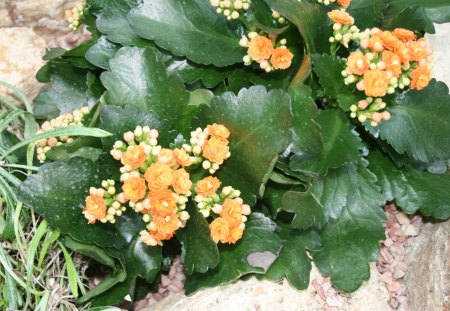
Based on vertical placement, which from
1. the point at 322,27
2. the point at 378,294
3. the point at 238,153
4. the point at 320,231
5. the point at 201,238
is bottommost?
the point at 378,294

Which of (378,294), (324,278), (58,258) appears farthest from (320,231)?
(58,258)

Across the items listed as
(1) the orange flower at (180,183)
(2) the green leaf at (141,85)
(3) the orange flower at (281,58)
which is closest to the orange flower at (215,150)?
(1) the orange flower at (180,183)

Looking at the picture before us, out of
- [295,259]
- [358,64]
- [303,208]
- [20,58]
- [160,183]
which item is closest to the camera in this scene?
[160,183]

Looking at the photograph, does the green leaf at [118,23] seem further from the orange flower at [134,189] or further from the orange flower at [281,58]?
the orange flower at [134,189]

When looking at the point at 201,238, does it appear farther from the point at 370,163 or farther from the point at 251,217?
the point at 370,163

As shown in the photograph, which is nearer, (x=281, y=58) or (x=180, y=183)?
(x=180, y=183)

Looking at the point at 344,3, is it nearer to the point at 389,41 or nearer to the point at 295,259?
the point at 389,41

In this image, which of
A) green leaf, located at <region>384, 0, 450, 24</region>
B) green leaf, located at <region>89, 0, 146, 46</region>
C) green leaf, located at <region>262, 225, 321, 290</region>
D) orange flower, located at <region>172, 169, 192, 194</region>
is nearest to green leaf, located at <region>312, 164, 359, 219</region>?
green leaf, located at <region>262, 225, 321, 290</region>

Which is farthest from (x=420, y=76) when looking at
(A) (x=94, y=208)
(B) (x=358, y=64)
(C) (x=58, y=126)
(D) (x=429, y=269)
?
(C) (x=58, y=126)
